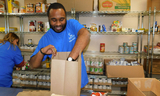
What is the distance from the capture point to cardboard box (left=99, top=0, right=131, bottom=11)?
2.16m

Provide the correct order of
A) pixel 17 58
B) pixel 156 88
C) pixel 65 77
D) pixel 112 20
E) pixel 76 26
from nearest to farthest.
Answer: pixel 65 77 → pixel 156 88 → pixel 76 26 → pixel 17 58 → pixel 112 20

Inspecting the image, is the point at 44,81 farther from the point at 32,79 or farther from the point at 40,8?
the point at 40,8

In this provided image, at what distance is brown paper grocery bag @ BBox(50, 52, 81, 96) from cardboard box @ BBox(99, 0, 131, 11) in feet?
6.32

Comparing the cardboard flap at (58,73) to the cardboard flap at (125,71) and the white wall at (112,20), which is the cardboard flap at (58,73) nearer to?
the cardboard flap at (125,71)

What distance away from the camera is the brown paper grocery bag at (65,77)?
0.51m

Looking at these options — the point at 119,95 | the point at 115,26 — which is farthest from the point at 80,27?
the point at 119,95

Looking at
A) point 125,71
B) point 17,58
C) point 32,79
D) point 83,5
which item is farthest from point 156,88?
point 32,79

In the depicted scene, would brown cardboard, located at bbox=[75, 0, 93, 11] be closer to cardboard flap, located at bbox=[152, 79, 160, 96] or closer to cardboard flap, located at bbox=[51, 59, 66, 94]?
cardboard flap, located at bbox=[152, 79, 160, 96]

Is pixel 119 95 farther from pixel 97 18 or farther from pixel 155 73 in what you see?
pixel 97 18

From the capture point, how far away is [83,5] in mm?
2227

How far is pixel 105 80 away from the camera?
2199 mm

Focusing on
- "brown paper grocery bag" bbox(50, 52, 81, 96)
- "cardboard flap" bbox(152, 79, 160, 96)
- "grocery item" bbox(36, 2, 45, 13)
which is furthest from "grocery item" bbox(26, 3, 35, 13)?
"cardboard flap" bbox(152, 79, 160, 96)

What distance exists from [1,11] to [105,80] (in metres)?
2.55

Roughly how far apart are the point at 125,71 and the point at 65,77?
5.85 ft
